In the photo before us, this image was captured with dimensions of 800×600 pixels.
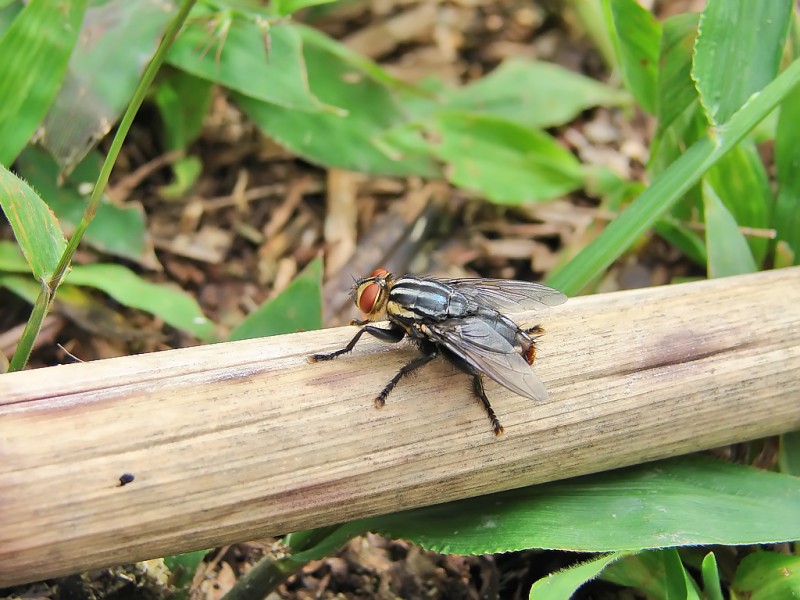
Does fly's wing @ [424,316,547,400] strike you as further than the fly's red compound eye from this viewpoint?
No

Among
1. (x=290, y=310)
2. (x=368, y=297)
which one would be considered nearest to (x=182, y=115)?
(x=290, y=310)

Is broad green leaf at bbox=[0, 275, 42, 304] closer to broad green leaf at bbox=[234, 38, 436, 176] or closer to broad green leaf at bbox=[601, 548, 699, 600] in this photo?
broad green leaf at bbox=[234, 38, 436, 176]

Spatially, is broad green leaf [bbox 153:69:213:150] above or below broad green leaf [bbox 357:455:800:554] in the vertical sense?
above

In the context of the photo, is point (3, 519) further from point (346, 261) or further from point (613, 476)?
point (346, 261)

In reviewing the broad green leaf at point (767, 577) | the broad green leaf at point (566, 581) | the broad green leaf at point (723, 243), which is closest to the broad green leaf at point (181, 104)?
the broad green leaf at point (723, 243)

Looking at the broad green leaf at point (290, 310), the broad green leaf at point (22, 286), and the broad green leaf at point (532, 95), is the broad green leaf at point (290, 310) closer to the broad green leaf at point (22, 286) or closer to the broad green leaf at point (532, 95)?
the broad green leaf at point (22, 286)

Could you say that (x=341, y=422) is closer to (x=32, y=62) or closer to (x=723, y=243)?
(x=723, y=243)

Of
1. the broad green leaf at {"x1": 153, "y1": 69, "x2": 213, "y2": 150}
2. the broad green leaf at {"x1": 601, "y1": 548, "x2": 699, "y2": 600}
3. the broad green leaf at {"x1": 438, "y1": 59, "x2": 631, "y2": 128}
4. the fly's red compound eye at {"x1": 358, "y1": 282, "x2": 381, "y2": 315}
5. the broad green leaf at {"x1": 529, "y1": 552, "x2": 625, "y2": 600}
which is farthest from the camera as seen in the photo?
the broad green leaf at {"x1": 438, "y1": 59, "x2": 631, "y2": 128}

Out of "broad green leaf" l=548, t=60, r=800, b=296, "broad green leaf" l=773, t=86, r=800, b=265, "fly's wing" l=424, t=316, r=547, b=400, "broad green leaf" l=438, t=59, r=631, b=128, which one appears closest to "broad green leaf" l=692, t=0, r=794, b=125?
"broad green leaf" l=548, t=60, r=800, b=296
